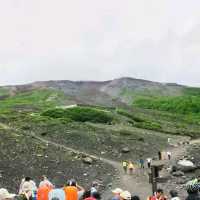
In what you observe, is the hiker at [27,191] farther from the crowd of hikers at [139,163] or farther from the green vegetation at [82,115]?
the green vegetation at [82,115]

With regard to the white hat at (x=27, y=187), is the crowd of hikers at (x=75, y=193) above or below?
above

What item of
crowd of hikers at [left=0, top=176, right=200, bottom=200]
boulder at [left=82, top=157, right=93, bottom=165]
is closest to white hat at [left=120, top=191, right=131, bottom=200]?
crowd of hikers at [left=0, top=176, right=200, bottom=200]

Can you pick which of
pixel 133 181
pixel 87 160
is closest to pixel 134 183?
pixel 133 181

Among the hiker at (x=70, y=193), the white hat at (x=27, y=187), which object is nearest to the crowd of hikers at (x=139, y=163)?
the white hat at (x=27, y=187)

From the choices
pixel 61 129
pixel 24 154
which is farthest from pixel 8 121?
pixel 24 154

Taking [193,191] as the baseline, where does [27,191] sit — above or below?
below

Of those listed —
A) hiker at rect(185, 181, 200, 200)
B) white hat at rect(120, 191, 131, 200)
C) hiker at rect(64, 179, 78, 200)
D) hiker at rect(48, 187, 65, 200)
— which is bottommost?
hiker at rect(64, 179, 78, 200)

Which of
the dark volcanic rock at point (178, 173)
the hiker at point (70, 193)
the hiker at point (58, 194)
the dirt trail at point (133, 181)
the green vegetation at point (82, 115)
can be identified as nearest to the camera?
the hiker at point (58, 194)

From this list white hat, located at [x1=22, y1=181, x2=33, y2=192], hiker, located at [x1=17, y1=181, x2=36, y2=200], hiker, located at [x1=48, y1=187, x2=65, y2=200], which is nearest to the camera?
hiker, located at [x1=48, y1=187, x2=65, y2=200]

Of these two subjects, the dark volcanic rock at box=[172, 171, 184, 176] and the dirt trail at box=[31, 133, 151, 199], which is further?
the dark volcanic rock at box=[172, 171, 184, 176]

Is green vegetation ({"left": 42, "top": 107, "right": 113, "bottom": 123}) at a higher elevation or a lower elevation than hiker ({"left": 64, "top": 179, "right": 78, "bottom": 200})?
lower

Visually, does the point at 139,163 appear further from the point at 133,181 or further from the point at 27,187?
the point at 27,187

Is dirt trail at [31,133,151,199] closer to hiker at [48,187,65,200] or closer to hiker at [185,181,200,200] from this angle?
hiker at [48,187,65,200]

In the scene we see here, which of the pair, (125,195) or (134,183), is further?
(134,183)
